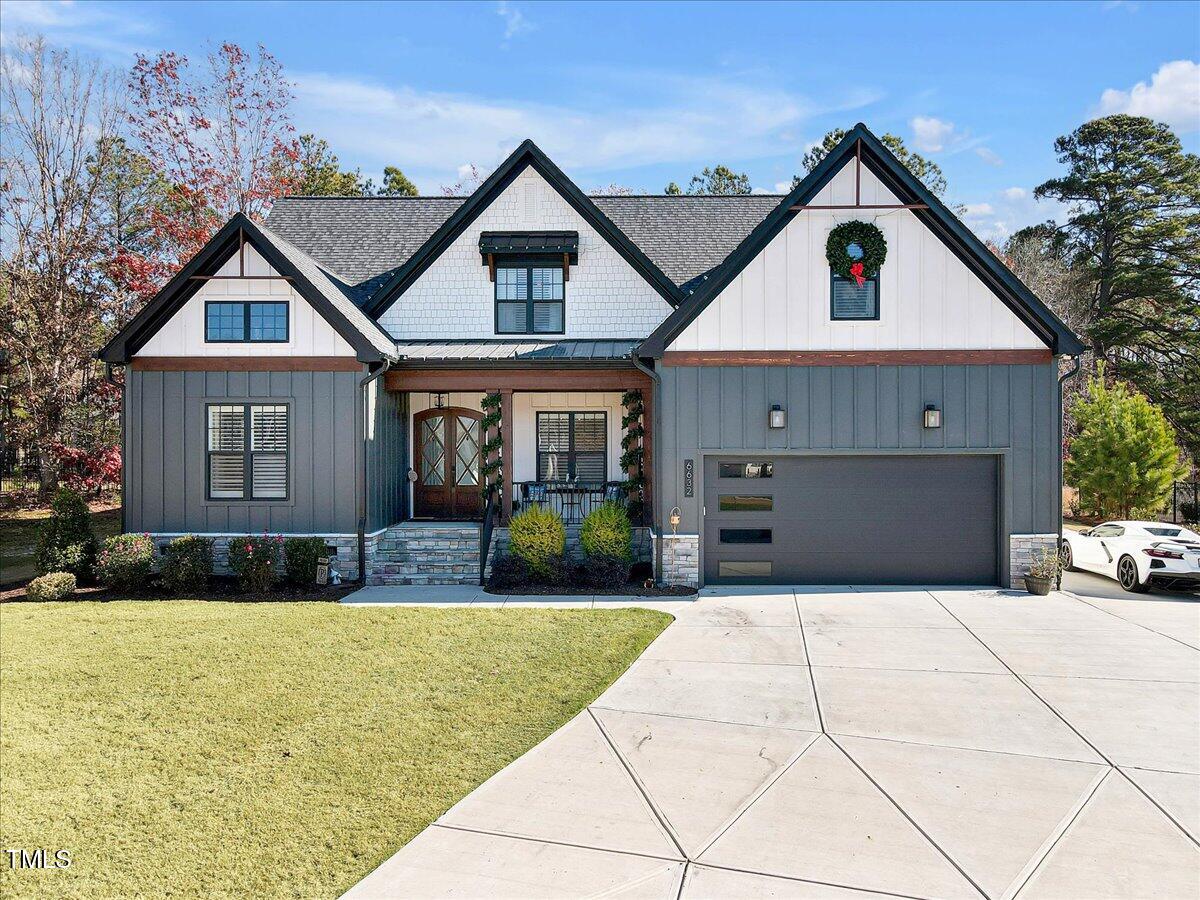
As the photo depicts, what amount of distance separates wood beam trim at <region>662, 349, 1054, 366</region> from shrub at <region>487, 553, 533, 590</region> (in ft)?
15.1

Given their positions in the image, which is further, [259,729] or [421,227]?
[421,227]

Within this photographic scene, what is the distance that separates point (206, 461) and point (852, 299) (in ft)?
35.7

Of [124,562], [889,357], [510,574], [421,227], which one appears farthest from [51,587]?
[889,357]

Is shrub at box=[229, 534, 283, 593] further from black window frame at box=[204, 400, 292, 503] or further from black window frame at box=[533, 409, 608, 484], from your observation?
black window frame at box=[533, 409, 608, 484]

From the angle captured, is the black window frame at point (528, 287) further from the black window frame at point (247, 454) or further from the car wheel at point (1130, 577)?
the car wheel at point (1130, 577)

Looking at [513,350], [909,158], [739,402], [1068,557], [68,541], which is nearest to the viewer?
[68,541]

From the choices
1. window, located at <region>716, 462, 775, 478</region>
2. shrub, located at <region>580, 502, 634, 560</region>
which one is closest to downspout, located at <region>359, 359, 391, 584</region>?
shrub, located at <region>580, 502, 634, 560</region>

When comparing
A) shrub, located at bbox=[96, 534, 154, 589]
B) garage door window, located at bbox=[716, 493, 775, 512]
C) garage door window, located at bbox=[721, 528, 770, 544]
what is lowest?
shrub, located at bbox=[96, 534, 154, 589]

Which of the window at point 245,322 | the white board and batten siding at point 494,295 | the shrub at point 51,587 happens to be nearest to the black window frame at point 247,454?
the window at point 245,322

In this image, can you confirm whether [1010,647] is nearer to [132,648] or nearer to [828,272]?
[828,272]

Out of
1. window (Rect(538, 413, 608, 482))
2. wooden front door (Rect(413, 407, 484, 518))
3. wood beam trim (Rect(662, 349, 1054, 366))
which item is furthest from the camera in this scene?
wooden front door (Rect(413, 407, 484, 518))

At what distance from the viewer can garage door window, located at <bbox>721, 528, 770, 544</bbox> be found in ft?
37.6

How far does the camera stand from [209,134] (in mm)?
23906

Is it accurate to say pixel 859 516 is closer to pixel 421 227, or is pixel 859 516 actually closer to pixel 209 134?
pixel 421 227
